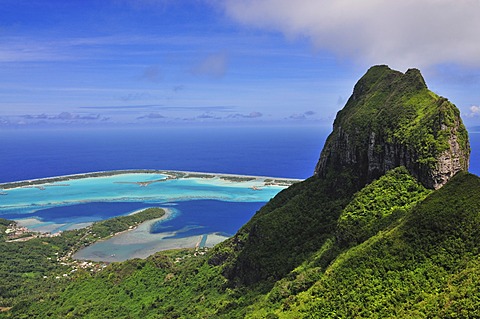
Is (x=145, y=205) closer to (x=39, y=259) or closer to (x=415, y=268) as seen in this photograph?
(x=39, y=259)

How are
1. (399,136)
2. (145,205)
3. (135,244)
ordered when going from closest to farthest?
(399,136) < (135,244) < (145,205)

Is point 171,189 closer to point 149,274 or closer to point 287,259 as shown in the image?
point 149,274

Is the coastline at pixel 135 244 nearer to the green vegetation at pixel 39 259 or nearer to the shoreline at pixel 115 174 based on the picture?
the green vegetation at pixel 39 259

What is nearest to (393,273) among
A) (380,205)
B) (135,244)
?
(380,205)

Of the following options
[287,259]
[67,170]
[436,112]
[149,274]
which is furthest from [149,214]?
[67,170]

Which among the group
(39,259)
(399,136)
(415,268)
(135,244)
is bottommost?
(39,259)
